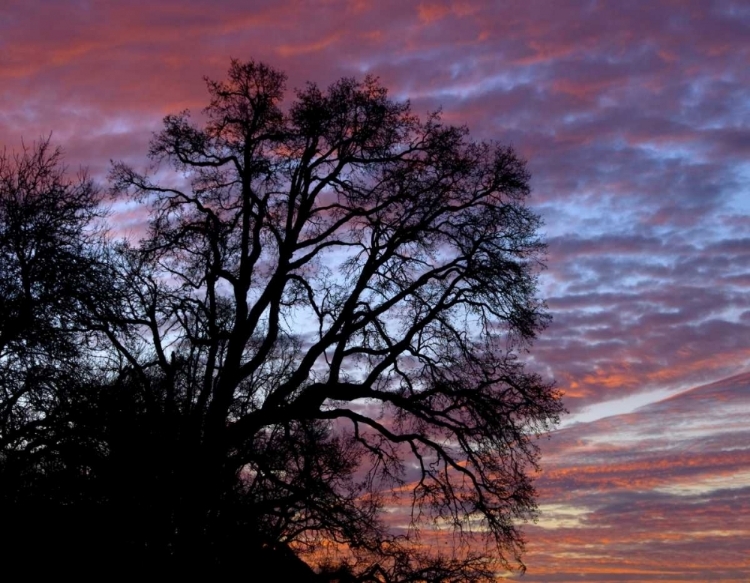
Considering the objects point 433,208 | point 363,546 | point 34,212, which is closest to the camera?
point 34,212

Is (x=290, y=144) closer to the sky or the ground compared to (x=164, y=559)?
closer to the sky

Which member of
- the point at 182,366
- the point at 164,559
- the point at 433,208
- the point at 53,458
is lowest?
the point at 164,559

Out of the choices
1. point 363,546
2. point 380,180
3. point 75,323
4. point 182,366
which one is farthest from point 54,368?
point 380,180

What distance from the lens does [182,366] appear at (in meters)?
21.0

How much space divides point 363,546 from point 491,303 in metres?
5.50

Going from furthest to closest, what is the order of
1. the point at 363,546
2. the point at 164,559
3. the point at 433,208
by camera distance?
the point at 433,208
the point at 363,546
the point at 164,559

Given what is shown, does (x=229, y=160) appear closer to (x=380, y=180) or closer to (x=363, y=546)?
(x=380, y=180)

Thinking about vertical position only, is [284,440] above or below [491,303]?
below

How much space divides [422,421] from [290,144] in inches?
260

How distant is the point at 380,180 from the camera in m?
21.3

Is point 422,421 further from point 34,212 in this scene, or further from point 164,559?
point 34,212

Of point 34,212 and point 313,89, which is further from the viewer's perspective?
point 313,89

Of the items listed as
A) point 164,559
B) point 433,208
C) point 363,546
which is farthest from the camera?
point 433,208

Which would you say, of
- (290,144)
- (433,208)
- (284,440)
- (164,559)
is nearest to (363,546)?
(284,440)
